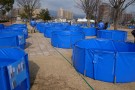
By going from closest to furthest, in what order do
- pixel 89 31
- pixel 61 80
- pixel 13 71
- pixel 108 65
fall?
pixel 13 71 < pixel 108 65 < pixel 61 80 < pixel 89 31

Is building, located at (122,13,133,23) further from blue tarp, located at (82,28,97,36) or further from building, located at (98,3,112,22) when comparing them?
blue tarp, located at (82,28,97,36)

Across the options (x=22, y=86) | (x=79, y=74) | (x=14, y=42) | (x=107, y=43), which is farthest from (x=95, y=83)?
(x=14, y=42)

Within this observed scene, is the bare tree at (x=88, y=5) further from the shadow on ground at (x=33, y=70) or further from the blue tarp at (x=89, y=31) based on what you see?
the shadow on ground at (x=33, y=70)

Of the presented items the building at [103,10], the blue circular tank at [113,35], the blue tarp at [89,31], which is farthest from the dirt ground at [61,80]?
the building at [103,10]

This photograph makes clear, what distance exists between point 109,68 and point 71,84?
1872 mm

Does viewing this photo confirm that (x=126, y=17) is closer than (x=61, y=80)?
No

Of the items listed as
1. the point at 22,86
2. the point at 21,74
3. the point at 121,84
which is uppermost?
the point at 21,74

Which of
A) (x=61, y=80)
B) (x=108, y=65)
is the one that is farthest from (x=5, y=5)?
(x=108, y=65)

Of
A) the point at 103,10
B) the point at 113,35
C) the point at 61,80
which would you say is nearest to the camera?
the point at 61,80

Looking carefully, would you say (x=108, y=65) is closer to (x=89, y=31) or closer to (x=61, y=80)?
(x=61, y=80)

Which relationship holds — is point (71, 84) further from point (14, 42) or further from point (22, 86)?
point (14, 42)

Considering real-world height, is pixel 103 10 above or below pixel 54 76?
above

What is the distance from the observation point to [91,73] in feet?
29.0

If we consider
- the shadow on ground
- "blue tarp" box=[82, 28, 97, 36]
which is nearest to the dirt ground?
the shadow on ground
